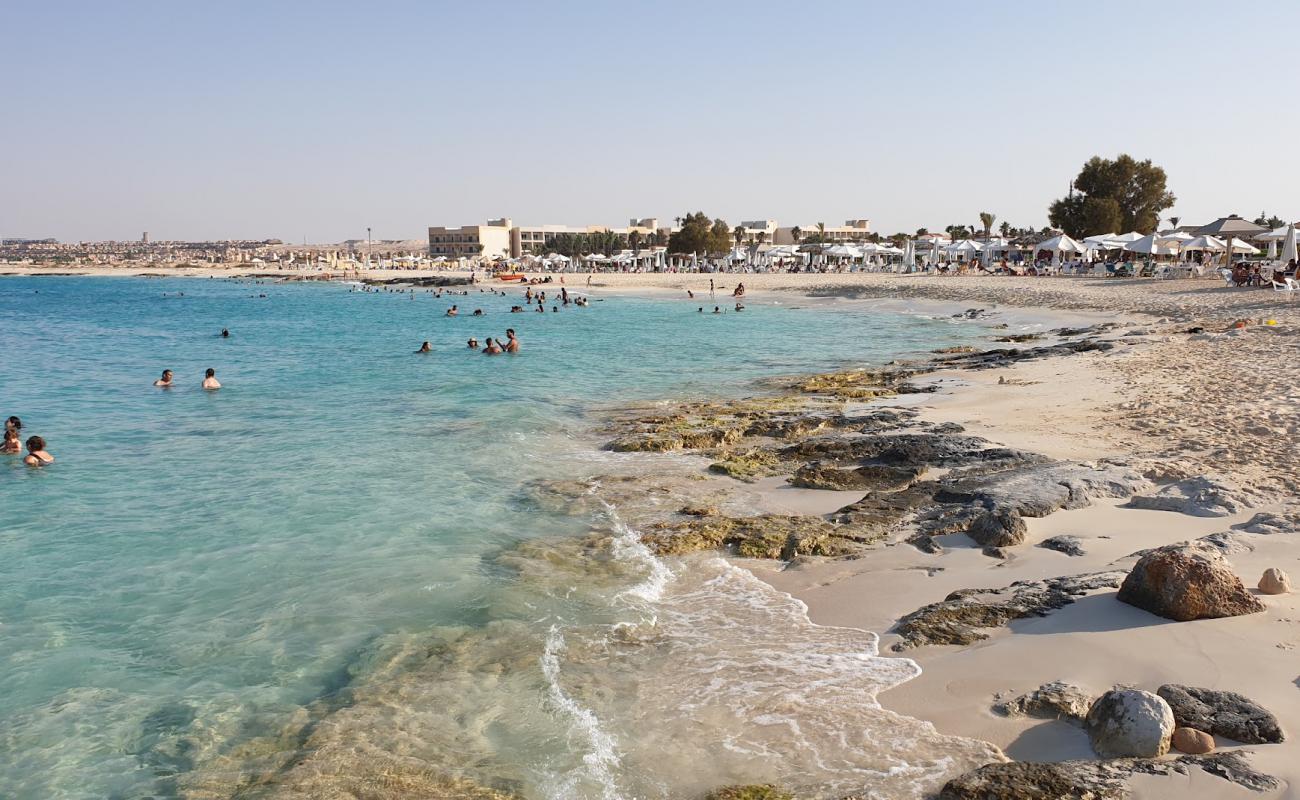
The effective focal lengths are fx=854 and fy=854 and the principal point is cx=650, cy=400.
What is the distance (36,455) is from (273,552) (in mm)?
6267

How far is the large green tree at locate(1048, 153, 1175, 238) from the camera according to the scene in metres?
54.1

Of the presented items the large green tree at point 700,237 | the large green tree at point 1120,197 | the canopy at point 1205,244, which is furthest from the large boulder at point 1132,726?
the large green tree at point 700,237

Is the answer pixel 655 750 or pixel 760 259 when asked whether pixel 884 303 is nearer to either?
pixel 760 259

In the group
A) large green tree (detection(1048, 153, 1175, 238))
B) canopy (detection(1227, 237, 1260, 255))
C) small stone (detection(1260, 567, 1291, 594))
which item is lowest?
small stone (detection(1260, 567, 1291, 594))

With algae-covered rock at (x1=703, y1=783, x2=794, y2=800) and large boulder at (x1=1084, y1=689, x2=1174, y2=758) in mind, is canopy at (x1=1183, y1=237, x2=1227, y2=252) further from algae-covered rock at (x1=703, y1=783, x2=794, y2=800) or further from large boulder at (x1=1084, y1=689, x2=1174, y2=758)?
algae-covered rock at (x1=703, y1=783, x2=794, y2=800)

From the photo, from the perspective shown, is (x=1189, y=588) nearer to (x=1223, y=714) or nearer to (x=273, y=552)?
(x=1223, y=714)

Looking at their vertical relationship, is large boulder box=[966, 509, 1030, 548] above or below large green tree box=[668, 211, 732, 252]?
below

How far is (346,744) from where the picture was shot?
16.2 ft

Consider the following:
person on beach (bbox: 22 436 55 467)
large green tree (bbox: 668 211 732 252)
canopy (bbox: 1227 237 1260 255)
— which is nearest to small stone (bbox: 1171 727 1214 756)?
person on beach (bbox: 22 436 55 467)

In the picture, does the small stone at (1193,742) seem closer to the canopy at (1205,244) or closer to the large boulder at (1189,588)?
the large boulder at (1189,588)

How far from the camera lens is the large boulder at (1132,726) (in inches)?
155

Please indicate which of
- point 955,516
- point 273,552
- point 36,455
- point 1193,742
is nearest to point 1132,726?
point 1193,742

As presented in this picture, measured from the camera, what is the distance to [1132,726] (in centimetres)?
397

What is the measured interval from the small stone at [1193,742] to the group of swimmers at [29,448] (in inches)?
539
